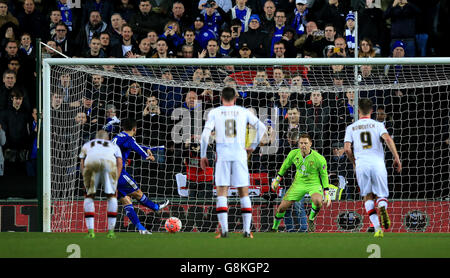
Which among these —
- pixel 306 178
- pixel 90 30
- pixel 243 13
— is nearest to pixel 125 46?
pixel 90 30

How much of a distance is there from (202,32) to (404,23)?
3.54 m

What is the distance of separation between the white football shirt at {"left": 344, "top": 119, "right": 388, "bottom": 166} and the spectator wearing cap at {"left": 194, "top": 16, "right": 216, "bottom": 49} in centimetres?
502

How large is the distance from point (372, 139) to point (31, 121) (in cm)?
633

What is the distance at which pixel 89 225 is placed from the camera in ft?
33.8

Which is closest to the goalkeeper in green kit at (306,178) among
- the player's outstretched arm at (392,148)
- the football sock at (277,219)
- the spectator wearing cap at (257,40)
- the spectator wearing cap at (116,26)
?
the football sock at (277,219)

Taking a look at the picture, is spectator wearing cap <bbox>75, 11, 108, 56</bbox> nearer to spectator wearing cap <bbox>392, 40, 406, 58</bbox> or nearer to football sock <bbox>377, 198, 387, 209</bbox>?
spectator wearing cap <bbox>392, 40, 406, 58</bbox>

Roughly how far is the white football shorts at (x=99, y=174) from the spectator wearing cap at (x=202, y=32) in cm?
522

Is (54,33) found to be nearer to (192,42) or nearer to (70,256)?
(192,42)

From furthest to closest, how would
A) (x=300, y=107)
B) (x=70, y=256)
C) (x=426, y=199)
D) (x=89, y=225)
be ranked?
(x=300, y=107) → (x=426, y=199) → (x=89, y=225) → (x=70, y=256)

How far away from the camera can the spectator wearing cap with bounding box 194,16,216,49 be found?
589 inches

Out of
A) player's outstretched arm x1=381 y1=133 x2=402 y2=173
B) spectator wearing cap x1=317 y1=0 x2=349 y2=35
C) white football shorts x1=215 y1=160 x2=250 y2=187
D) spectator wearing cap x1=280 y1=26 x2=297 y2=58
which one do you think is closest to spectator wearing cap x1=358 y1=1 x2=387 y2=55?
spectator wearing cap x1=317 y1=0 x2=349 y2=35

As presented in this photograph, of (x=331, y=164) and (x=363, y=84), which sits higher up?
(x=363, y=84)

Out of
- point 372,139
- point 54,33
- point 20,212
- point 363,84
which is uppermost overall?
point 54,33
